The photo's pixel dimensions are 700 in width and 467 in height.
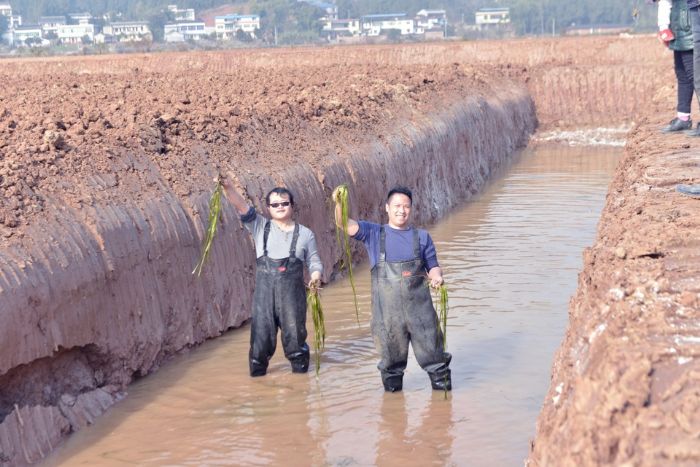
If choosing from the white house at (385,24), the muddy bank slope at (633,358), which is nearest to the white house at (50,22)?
the white house at (385,24)

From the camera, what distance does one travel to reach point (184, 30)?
135625 millimetres

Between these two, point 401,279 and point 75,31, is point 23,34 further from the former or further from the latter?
point 401,279

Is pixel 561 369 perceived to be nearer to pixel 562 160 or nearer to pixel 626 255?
pixel 626 255

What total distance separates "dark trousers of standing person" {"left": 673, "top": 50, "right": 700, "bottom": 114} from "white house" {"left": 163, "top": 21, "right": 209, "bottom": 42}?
117482mm

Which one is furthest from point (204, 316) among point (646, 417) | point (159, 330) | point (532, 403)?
point (646, 417)

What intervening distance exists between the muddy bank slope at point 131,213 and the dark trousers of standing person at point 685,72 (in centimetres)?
369

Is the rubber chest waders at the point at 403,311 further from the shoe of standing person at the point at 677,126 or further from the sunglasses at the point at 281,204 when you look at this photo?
the shoe of standing person at the point at 677,126

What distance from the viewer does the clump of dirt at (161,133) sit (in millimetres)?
7914

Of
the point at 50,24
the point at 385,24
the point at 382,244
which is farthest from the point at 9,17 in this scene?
the point at 382,244

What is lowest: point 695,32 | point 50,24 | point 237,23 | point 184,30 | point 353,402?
point 353,402

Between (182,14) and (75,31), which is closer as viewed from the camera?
(75,31)

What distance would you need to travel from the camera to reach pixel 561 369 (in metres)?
4.95

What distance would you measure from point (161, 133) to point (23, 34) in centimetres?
14658

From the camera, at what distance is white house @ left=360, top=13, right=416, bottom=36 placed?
135538mm
